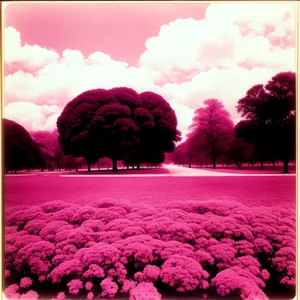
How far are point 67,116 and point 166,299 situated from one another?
2.95 metres

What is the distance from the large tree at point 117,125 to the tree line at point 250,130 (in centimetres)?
42

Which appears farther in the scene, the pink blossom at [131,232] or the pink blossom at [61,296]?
the pink blossom at [131,232]

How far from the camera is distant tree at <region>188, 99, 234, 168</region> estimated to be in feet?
11.9

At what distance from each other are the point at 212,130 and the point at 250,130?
62 cm

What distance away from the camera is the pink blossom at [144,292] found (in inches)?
99.2

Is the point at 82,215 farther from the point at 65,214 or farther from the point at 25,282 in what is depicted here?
the point at 25,282

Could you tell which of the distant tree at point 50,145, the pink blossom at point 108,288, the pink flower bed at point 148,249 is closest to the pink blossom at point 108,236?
the pink flower bed at point 148,249

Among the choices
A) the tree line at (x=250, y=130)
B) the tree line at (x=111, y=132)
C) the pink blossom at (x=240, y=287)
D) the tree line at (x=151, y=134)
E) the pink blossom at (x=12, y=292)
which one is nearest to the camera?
the pink blossom at (x=240, y=287)

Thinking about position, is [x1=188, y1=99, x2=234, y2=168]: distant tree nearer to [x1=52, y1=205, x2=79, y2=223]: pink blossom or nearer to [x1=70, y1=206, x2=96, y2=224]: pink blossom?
[x1=70, y1=206, x2=96, y2=224]: pink blossom

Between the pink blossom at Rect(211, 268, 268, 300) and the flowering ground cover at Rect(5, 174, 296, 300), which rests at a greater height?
the flowering ground cover at Rect(5, 174, 296, 300)

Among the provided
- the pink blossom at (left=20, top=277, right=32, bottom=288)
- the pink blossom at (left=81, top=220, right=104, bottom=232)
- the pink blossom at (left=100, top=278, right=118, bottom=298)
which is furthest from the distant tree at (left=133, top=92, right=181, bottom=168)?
the pink blossom at (left=20, top=277, right=32, bottom=288)

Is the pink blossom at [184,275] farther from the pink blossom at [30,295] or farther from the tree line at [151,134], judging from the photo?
the tree line at [151,134]

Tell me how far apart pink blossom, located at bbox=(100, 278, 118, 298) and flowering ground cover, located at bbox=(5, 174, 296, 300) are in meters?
0.01

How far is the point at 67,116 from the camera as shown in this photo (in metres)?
3.76
